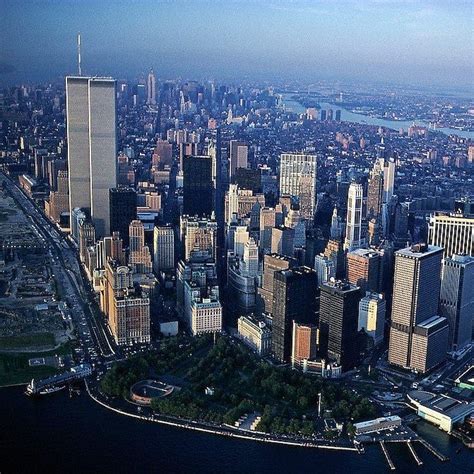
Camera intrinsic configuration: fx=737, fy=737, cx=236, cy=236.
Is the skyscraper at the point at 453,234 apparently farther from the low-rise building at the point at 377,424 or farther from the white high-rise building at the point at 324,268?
the low-rise building at the point at 377,424

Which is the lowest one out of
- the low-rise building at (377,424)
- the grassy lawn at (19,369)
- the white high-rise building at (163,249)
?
the low-rise building at (377,424)

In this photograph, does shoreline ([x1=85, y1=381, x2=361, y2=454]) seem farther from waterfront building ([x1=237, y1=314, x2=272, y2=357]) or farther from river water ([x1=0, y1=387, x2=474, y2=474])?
waterfront building ([x1=237, y1=314, x2=272, y2=357])

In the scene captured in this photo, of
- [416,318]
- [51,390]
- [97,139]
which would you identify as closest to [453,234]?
[416,318]

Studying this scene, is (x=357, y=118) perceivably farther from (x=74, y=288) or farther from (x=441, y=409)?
(x=441, y=409)

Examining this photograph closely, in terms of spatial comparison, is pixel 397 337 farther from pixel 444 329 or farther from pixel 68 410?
pixel 68 410

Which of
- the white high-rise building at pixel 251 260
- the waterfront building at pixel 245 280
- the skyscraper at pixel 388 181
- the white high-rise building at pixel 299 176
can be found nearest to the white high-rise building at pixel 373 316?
the waterfront building at pixel 245 280

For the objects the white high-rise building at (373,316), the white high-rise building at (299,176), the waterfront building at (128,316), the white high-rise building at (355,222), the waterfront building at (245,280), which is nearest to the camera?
Result: the waterfront building at (128,316)
